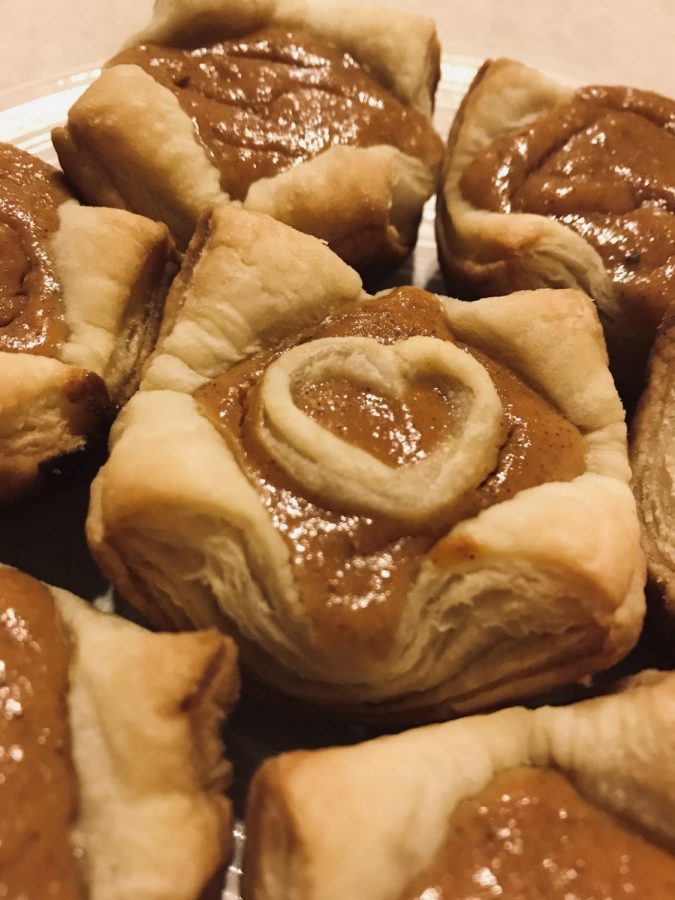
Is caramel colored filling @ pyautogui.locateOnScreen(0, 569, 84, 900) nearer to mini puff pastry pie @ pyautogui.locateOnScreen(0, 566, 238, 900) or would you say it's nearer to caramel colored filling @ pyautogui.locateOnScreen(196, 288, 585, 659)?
mini puff pastry pie @ pyautogui.locateOnScreen(0, 566, 238, 900)

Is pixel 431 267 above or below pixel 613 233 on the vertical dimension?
below

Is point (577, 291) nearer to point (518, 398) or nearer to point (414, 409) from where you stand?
point (518, 398)

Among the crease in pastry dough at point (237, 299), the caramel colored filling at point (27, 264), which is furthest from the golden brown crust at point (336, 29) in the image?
the crease in pastry dough at point (237, 299)

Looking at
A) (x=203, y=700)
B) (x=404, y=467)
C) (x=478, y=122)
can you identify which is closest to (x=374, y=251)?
(x=478, y=122)

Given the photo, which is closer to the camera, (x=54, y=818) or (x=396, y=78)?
(x=54, y=818)

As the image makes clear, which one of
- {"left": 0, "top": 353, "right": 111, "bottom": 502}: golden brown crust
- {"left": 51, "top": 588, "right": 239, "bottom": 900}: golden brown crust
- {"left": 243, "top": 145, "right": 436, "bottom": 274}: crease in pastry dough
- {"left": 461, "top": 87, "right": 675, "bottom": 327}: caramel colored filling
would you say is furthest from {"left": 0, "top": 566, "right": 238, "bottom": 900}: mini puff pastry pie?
{"left": 461, "top": 87, "right": 675, "bottom": 327}: caramel colored filling

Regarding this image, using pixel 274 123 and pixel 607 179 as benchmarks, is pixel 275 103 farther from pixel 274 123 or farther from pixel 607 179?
pixel 607 179
